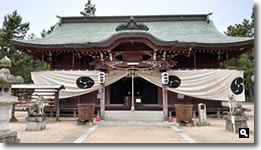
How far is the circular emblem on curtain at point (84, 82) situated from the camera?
9609 mm

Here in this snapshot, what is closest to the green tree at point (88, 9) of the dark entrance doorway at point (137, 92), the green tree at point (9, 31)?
the green tree at point (9, 31)

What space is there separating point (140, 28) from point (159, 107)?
491cm

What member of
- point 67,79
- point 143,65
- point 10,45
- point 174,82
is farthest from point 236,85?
point 10,45

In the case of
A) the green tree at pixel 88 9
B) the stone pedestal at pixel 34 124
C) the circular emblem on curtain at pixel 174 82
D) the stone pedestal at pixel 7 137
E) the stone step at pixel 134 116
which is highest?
the green tree at pixel 88 9

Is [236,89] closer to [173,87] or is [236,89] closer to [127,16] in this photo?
[173,87]

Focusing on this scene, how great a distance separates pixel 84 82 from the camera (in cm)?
966

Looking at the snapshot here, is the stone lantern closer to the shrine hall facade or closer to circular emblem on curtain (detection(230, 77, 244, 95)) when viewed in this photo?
the shrine hall facade

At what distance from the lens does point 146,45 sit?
872cm

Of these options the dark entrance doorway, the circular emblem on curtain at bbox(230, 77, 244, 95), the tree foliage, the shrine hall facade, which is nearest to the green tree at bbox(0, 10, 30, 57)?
the tree foliage

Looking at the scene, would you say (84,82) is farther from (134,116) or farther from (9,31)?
(9,31)

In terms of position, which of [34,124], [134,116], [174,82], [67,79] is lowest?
[134,116]

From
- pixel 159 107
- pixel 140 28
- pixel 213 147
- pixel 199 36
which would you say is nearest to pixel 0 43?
pixel 140 28

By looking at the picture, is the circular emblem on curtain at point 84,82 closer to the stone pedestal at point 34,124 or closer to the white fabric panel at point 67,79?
the white fabric panel at point 67,79

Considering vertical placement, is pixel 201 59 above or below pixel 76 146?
above
